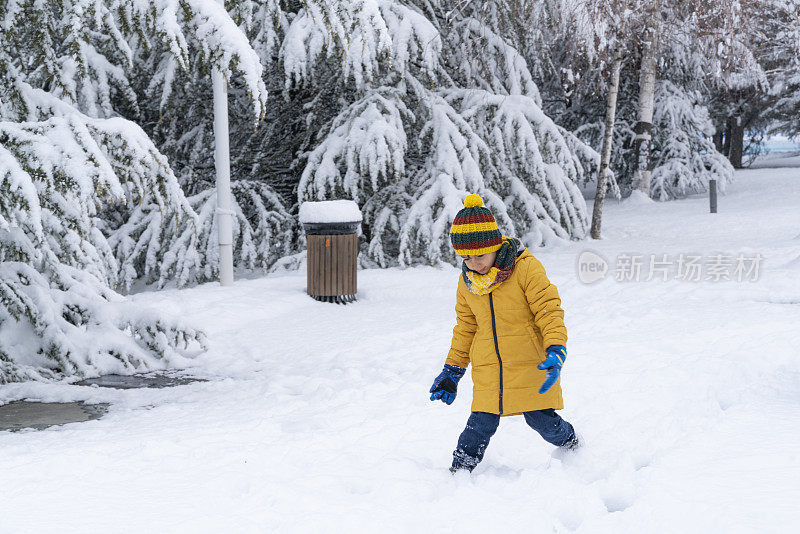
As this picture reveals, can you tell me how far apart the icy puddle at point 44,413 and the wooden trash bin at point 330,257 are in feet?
12.6

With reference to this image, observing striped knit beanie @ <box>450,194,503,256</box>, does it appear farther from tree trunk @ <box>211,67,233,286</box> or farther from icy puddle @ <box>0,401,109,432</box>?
tree trunk @ <box>211,67,233,286</box>

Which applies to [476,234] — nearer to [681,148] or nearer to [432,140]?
[432,140]

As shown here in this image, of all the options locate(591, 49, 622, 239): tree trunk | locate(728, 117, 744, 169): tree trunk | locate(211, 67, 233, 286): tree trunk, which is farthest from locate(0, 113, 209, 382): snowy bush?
locate(728, 117, 744, 169): tree trunk

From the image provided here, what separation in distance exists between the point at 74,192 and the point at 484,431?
256 cm

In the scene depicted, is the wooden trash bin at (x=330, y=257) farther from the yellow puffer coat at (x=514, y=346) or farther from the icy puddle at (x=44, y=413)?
the yellow puffer coat at (x=514, y=346)

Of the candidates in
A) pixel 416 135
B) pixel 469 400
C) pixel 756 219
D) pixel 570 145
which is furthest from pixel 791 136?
pixel 469 400

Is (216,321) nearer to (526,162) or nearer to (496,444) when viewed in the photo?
(496,444)

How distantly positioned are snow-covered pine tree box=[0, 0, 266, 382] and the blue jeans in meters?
2.32

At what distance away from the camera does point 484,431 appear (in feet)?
11.7

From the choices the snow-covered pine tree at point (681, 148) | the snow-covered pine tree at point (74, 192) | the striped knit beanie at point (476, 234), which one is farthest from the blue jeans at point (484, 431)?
the snow-covered pine tree at point (681, 148)

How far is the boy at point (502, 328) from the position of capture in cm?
337

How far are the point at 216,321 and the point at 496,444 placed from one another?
13.8ft

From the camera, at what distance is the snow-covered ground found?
318cm

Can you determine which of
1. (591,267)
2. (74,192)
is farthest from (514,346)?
(591,267)
